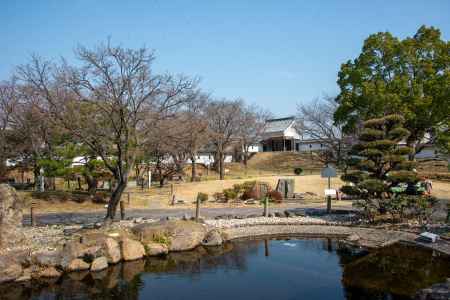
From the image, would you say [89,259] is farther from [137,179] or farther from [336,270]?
[137,179]

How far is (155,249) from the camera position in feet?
46.5

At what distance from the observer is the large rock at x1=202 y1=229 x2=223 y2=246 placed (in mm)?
15484

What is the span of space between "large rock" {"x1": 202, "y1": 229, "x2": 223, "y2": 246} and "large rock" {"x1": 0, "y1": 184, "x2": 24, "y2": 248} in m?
6.88

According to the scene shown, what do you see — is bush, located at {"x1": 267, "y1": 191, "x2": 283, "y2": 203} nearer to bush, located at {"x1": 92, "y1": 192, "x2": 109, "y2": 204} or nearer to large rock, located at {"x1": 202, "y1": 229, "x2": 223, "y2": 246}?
large rock, located at {"x1": 202, "y1": 229, "x2": 223, "y2": 246}

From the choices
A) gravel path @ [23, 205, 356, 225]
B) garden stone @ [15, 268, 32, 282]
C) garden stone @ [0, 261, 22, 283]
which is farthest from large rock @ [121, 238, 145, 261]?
gravel path @ [23, 205, 356, 225]

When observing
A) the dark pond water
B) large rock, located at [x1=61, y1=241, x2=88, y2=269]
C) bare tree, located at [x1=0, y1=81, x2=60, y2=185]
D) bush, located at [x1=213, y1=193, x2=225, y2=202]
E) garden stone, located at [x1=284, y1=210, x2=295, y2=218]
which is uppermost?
bare tree, located at [x1=0, y1=81, x2=60, y2=185]

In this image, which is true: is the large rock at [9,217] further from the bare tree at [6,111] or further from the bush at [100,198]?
the bare tree at [6,111]

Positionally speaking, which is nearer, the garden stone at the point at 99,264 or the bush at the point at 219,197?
the garden stone at the point at 99,264

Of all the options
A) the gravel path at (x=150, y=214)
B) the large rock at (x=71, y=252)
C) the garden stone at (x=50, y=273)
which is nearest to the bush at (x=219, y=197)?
the gravel path at (x=150, y=214)

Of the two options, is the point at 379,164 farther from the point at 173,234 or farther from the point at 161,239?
the point at 161,239

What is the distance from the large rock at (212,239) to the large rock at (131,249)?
271cm

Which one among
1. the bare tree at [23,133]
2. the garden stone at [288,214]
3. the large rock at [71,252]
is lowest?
the large rock at [71,252]

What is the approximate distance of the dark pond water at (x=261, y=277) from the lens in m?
10.3

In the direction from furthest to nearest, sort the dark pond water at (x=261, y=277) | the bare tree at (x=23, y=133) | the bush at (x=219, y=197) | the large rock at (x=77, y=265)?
1. the bush at (x=219, y=197)
2. the bare tree at (x=23, y=133)
3. the large rock at (x=77, y=265)
4. the dark pond water at (x=261, y=277)
